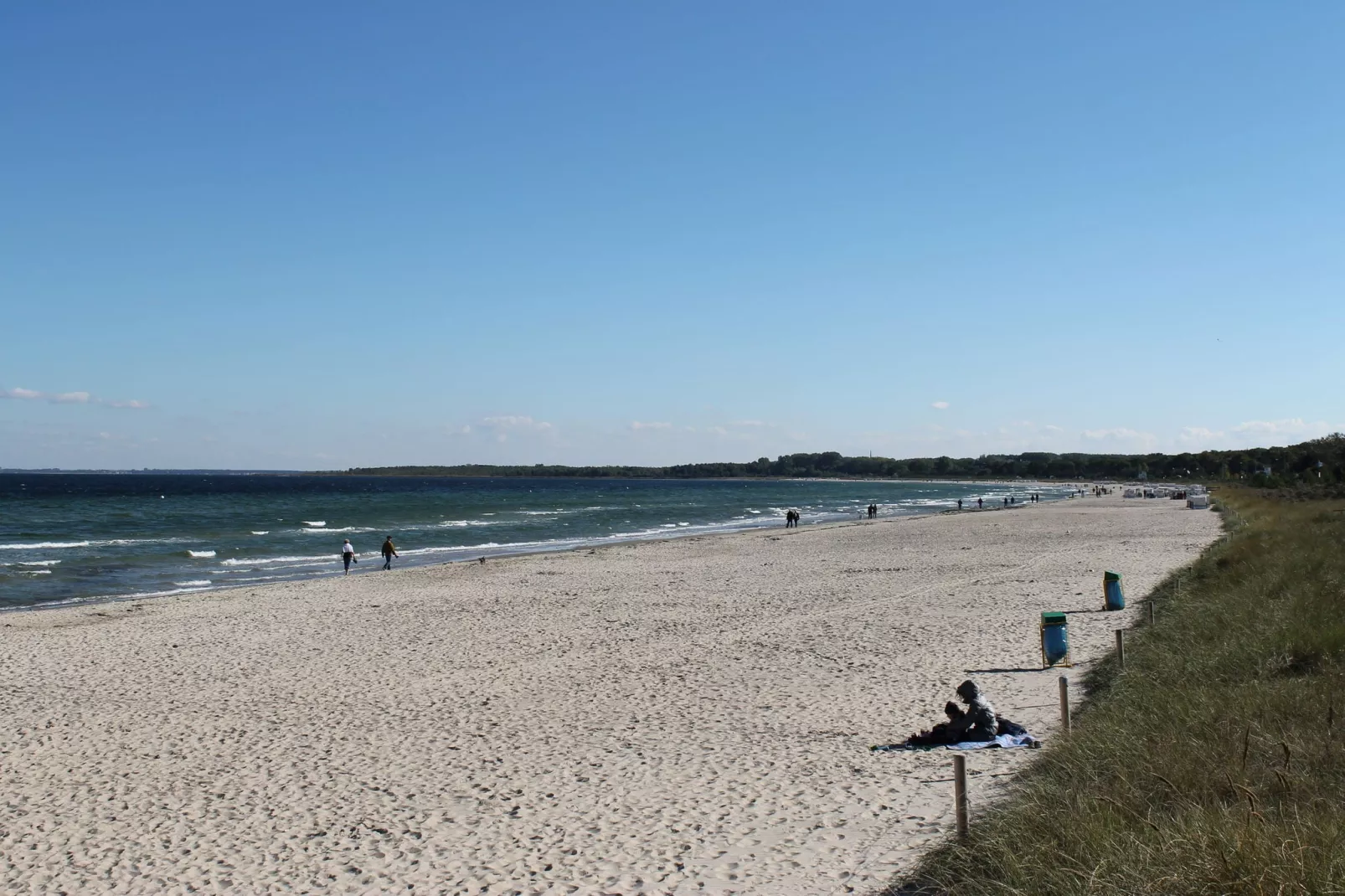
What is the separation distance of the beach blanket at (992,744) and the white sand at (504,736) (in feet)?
0.77

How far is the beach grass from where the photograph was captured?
15.1 feet

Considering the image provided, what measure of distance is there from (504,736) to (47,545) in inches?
1486

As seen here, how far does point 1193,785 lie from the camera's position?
6059 mm

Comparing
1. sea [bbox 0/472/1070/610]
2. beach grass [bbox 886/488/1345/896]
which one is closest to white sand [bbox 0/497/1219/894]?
beach grass [bbox 886/488/1345/896]

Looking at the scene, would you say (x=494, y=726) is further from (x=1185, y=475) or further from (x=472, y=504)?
(x=1185, y=475)

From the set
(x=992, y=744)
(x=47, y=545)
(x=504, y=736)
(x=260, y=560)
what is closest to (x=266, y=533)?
(x=47, y=545)

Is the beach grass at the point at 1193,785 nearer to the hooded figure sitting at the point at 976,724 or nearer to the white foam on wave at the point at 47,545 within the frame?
the hooded figure sitting at the point at 976,724

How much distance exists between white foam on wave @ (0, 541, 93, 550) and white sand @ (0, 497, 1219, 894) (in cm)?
2063

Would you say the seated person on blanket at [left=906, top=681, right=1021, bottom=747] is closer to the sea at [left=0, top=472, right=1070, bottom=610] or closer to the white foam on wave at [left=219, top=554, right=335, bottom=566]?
the sea at [left=0, top=472, right=1070, bottom=610]

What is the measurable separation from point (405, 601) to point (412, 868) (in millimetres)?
16350

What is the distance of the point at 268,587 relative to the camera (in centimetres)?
2672

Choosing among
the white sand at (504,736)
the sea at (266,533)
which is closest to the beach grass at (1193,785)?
the white sand at (504,736)

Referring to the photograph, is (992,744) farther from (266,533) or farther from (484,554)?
(266,533)

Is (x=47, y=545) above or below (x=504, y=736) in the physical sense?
above
